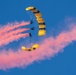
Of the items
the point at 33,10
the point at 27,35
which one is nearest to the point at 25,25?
the point at 27,35

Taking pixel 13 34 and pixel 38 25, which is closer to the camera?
pixel 38 25

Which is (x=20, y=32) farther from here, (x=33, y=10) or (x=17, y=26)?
(x=33, y=10)

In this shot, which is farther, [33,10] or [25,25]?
[25,25]

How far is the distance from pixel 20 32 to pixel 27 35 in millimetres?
449

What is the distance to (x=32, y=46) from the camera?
24.8 m

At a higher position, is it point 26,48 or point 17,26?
point 17,26

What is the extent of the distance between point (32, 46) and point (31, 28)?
1127 millimetres

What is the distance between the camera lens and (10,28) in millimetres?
25953

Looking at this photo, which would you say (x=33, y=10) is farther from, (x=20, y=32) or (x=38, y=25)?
(x=20, y=32)

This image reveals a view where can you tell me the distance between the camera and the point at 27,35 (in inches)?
998

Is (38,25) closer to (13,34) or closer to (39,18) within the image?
(39,18)

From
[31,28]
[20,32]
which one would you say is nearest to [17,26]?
[20,32]

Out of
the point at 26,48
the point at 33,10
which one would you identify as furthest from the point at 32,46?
the point at 33,10

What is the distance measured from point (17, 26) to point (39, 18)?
2.27 m
